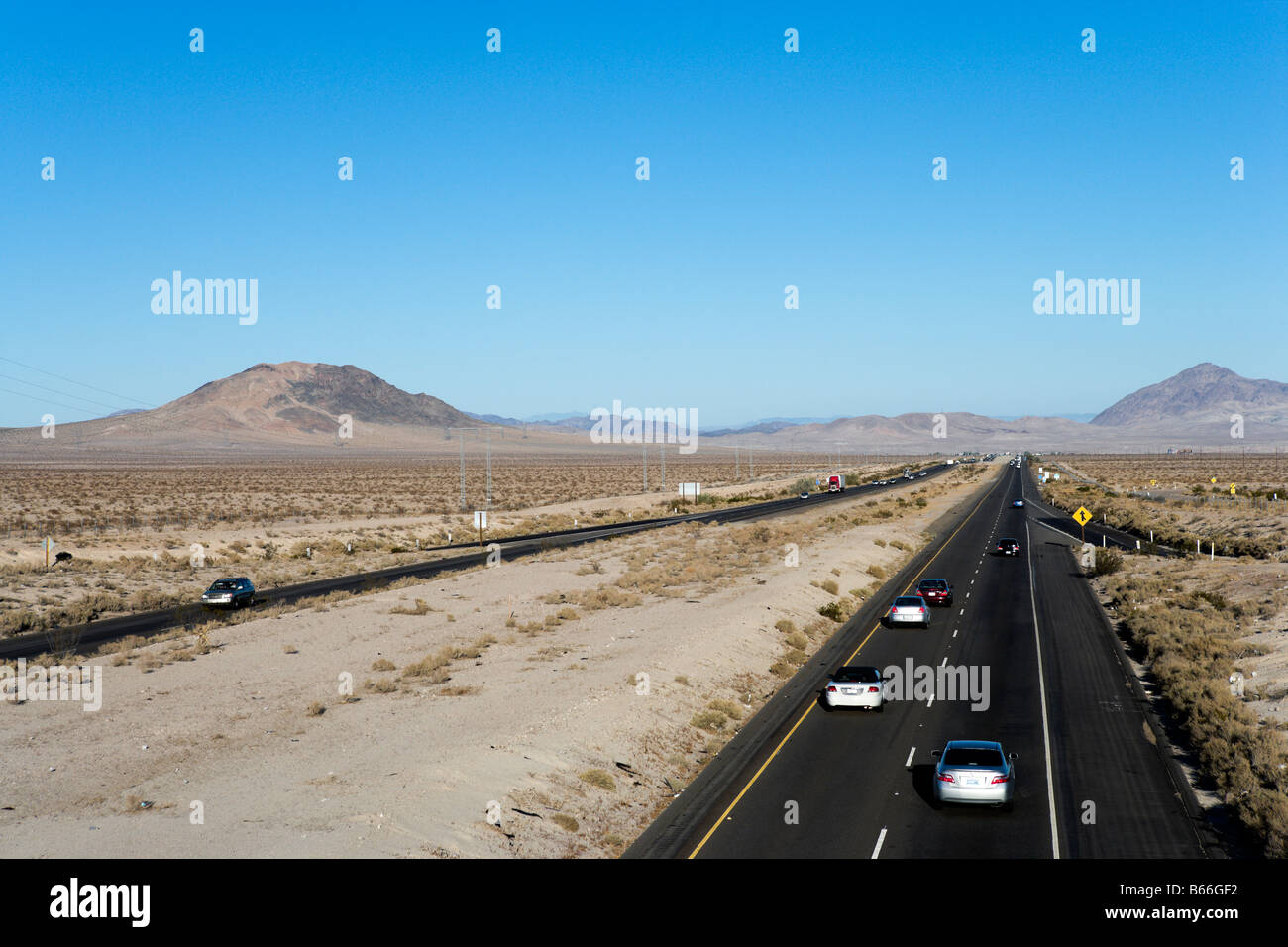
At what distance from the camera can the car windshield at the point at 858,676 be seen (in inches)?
982

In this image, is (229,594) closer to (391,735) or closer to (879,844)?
(391,735)

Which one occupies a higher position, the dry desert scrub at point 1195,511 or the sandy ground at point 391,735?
the dry desert scrub at point 1195,511

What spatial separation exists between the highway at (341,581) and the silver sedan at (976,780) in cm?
2745

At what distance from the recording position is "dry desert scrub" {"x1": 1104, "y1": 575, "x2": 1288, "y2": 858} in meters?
17.6

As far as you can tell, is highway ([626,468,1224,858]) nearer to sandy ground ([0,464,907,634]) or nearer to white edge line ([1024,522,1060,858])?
white edge line ([1024,522,1060,858])

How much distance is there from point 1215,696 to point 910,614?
1311 cm

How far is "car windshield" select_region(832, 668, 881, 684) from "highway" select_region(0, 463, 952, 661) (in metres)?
24.4

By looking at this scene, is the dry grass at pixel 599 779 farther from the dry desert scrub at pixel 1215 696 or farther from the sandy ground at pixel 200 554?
the sandy ground at pixel 200 554

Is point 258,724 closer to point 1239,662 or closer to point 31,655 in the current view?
point 31,655

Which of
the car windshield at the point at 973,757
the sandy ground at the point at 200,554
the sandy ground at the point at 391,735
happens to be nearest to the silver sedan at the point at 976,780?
the car windshield at the point at 973,757

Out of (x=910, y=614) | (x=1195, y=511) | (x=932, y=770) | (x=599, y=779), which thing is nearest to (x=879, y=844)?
(x=932, y=770)

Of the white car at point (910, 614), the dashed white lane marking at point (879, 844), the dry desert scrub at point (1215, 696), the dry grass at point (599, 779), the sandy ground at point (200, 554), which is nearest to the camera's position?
the dashed white lane marking at point (879, 844)
